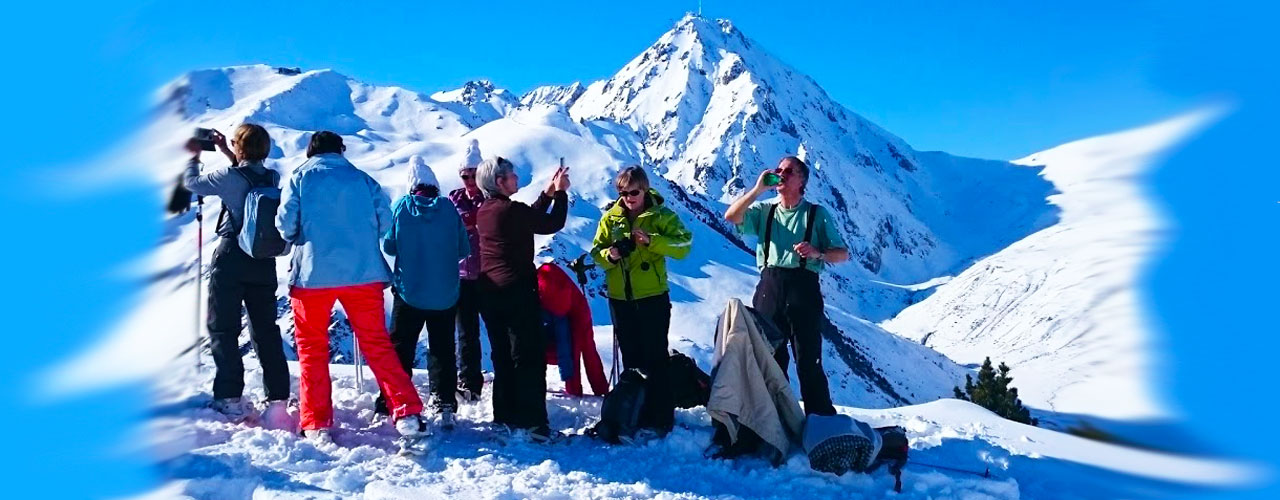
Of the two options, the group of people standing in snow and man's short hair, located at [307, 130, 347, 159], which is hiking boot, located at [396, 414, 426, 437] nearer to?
the group of people standing in snow

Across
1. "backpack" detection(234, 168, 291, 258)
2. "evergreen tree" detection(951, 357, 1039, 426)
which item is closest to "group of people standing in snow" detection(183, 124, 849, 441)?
"backpack" detection(234, 168, 291, 258)

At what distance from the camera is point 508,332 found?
5836 mm

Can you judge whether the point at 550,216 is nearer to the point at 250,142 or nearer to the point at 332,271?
the point at 332,271

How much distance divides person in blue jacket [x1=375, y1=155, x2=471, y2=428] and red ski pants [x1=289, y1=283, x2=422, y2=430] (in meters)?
0.33

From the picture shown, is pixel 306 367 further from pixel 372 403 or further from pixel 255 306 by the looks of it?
pixel 372 403

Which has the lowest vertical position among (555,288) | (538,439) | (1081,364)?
(538,439)

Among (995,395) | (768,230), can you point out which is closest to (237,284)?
(768,230)

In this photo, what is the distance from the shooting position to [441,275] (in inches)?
225

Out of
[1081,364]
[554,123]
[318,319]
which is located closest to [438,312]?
[318,319]

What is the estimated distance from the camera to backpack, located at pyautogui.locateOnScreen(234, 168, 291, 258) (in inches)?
206

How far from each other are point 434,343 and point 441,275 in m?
0.62

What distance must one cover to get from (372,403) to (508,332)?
4.78 ft

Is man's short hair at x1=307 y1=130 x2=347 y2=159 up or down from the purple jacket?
up

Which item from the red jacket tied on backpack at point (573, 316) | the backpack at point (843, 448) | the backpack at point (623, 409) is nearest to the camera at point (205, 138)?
the red jacket tied on backpack at point (573, 316)
